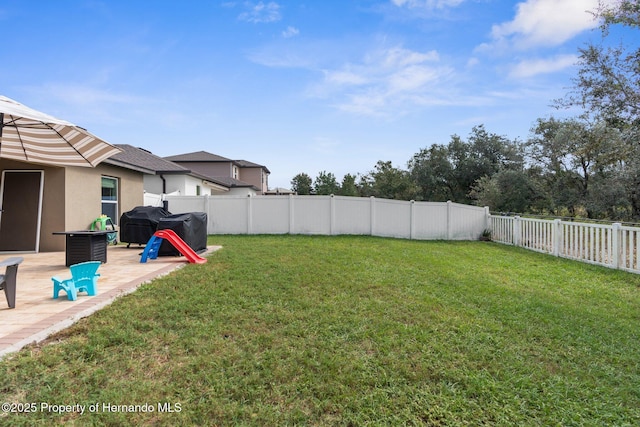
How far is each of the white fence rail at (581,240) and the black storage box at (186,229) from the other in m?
9.42

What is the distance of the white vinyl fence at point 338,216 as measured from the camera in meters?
12.2

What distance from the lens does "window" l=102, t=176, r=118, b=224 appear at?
9.91 metres

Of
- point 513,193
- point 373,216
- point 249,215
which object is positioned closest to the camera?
point 373,216

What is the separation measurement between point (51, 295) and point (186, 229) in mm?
3007

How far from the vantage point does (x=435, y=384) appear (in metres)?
2.41

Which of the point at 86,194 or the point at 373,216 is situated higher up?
the point at 86,194

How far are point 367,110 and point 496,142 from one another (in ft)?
44.2

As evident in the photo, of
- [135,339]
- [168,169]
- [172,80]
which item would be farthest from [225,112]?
[135,339]

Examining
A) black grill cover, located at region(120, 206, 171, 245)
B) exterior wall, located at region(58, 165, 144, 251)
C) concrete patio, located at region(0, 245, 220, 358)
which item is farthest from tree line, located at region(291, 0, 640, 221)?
exterior wall, located at region(58, 165, 144, 251)

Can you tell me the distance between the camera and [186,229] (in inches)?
281

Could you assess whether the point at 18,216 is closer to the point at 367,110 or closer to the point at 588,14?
the point at 367,110

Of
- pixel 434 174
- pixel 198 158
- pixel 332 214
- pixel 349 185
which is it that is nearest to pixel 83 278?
pixel 332 214

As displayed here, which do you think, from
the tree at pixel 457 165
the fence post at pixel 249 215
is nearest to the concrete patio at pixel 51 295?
the fence post at pixel 249 215

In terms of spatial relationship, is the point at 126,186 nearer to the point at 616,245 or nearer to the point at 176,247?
the point at 176,247
